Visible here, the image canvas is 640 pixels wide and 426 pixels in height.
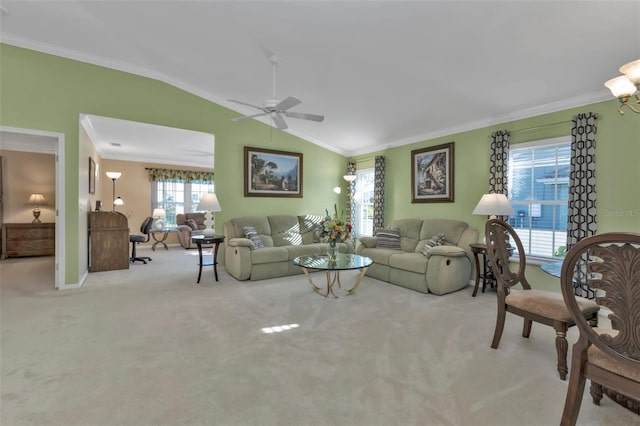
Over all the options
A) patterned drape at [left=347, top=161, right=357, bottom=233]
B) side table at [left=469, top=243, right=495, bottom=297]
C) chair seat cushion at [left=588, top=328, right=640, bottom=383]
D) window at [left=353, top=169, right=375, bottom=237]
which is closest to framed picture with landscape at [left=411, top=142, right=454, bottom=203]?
side table at [left=469, top=243, right=495, bottom=297]

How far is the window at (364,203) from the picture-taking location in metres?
6.91

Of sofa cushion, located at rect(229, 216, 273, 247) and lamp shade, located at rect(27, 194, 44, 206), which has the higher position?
lamp shade, located at rect(27, 194, 44, 206)

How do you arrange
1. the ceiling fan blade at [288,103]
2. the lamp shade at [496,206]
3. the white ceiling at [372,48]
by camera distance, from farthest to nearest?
the lamp shade at [496,206], the ceiling fan blade at [288,103], the white ceiling at [372,48]

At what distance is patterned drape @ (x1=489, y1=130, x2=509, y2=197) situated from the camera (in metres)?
4.30

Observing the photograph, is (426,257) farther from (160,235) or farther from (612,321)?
(160,235)

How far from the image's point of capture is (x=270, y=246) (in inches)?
220

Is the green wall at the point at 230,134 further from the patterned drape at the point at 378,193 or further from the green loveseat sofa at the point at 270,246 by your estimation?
the green loveseat sofa at the point at 270,246

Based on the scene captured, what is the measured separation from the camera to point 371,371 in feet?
7.16

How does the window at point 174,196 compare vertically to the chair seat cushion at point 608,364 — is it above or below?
above

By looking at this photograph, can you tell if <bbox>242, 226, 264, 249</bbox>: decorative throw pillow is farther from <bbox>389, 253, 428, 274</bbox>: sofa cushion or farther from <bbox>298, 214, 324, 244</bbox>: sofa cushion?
<bbox>389, 253, 428, 274</bbox>: sofa cushion

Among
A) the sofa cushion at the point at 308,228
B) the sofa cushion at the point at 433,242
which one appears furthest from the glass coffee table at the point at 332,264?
the sofa cushion at the point at 308,228

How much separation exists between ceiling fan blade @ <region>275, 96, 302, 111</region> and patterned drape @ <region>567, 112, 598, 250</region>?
338 cm

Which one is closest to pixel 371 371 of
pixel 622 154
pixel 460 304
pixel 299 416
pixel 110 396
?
pixel 299 416

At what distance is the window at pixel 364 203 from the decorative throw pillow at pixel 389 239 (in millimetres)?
1387
